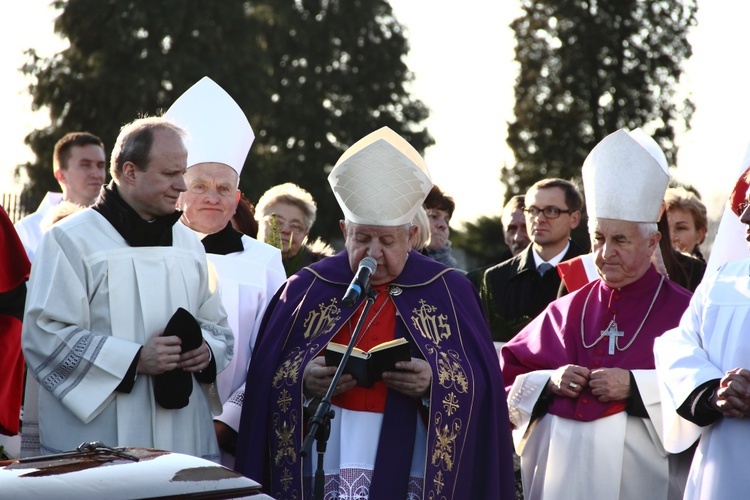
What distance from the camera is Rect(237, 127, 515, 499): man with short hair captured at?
5.47 metres

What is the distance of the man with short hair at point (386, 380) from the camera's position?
5.47m

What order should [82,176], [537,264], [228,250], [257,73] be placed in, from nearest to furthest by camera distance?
[228,250] < [537,264] < [82,176] < [257,73]

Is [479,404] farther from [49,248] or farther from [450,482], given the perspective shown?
[49,248]

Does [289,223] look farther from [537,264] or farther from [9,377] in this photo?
[9,377]

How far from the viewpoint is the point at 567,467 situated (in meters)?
6.11

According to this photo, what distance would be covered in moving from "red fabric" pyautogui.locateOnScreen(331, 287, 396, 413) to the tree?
1306 inches

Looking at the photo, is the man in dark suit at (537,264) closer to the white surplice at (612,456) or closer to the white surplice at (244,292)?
the white surplice at (244,292)

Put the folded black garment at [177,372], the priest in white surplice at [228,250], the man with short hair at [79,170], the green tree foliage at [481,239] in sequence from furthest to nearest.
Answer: the green tree foliage at [481,239] → the man with short hair at [79,170] → the priest in white surplice at [228,250] → the folded black garment at [177,372]

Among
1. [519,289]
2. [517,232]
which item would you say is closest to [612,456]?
[519,289]

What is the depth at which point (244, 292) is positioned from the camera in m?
6.77

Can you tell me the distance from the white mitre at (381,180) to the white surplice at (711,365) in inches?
53.7

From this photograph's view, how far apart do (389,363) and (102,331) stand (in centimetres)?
133

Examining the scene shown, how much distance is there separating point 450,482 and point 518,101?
34950 millimetres

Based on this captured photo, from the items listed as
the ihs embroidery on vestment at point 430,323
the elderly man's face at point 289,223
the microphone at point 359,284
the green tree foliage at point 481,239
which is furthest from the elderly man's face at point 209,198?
the green tree foliage at point 481,239
